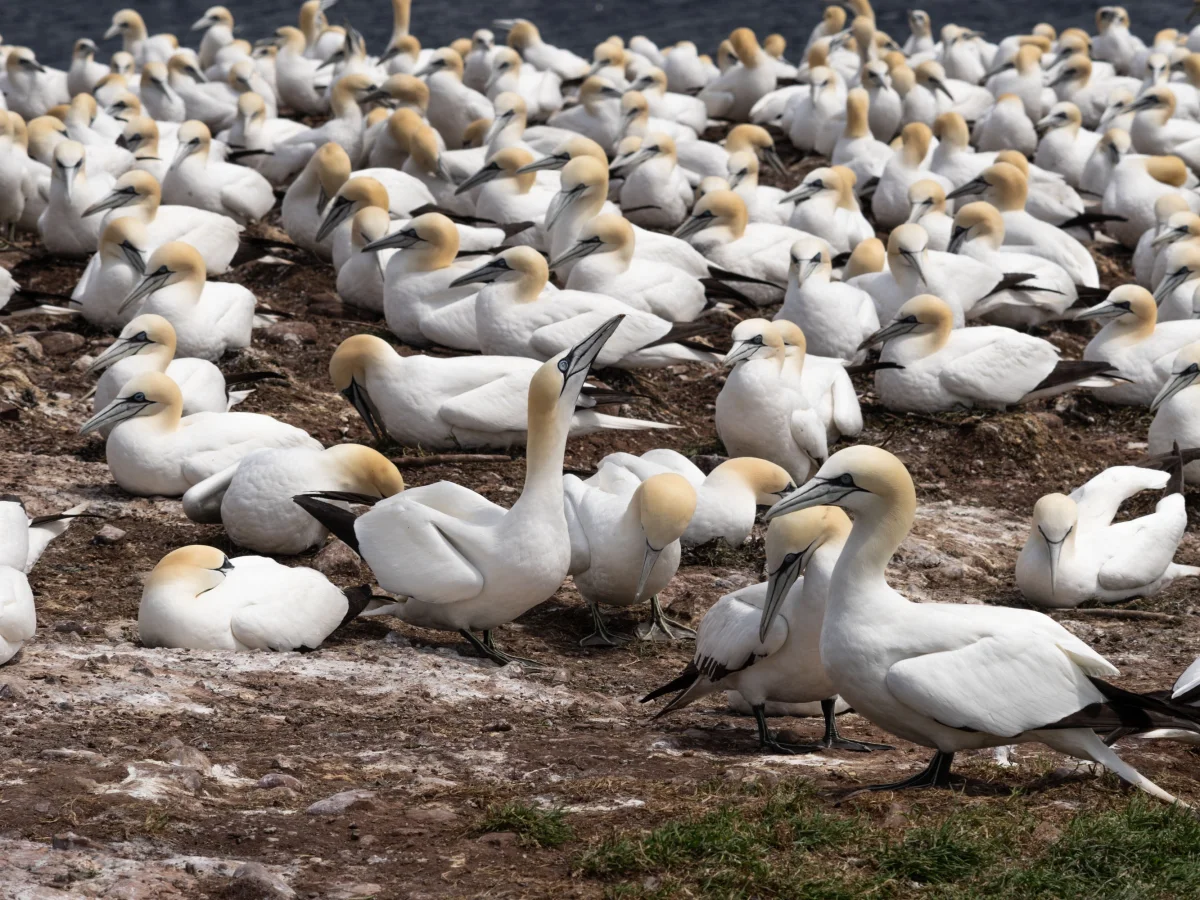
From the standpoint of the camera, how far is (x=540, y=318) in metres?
9.36

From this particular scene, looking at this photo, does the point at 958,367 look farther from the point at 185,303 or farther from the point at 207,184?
the point at 207,184

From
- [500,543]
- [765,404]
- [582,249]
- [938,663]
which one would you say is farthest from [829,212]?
[938,663]

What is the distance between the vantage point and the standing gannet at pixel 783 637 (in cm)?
522

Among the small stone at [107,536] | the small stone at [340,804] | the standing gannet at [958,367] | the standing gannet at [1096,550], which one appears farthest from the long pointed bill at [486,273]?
the small stone at [340,804]

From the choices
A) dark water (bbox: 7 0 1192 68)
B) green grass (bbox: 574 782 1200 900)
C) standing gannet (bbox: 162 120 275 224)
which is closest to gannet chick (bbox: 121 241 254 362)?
standing gannet (bbox: 162 120 275 224)

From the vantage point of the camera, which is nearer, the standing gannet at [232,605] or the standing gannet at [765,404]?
the standing gannet at [232,605]

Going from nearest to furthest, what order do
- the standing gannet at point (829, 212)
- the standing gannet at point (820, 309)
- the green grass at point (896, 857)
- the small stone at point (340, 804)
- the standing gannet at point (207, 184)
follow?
the green grass at point (896, 857), the small stone at point (340, 804), the standing gannet at point (820, 309), the standing gannet at point (829, 212), the standing gannet at point (207, 184)

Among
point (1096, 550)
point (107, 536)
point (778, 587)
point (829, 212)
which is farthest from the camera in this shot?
point (829, 212)

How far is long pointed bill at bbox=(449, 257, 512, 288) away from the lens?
9430mm

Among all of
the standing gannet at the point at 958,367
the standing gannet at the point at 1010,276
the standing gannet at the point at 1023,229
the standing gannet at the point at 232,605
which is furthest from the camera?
the standing gannet at the point at 1023,229

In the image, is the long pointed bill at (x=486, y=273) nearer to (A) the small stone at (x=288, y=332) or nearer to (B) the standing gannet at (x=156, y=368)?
(A) the small stone at (x=288, y=332)

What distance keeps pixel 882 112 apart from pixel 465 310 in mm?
7785

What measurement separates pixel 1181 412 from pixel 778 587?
4206 millimetres

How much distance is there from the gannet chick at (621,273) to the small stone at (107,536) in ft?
12.6
